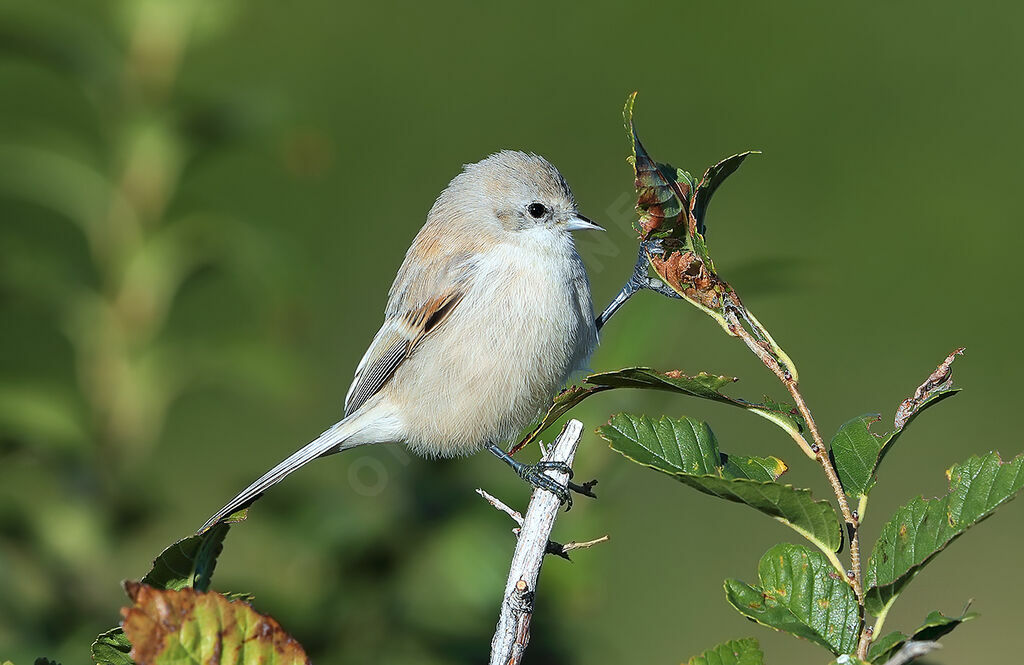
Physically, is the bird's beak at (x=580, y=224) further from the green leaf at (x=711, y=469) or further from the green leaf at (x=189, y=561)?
the green leaf at (x=189, y=561)

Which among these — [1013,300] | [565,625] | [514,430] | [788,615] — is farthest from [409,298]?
[1013,300]

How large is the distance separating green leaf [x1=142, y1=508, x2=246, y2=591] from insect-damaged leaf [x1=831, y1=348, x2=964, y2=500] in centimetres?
74

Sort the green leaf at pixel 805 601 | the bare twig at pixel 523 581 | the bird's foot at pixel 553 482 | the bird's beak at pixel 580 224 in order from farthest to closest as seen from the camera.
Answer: the bird's beak at pixel 580 224, the bird's foot at pixel 553 482, the bare twig at pixel 523 581, the green leaf at pixel 805 601

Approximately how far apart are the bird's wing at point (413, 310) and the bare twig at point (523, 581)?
1.43 metres

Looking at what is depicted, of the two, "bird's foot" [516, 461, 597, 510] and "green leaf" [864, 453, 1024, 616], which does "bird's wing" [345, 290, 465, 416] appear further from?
"green leaf" [864, 453, 1024, 616]

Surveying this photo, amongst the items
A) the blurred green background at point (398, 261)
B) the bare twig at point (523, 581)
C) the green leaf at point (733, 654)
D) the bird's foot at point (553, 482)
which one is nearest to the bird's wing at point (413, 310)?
the blurred green background at point (398, 261)

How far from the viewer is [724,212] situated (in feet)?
26.8

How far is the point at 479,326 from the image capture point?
3.12 meters

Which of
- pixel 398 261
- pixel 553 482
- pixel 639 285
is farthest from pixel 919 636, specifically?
pixel 398 261

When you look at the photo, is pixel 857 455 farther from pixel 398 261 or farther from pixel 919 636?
pixel 398 261

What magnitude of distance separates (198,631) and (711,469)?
0.62 m

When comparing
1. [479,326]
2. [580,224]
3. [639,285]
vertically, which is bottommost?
[639,285]

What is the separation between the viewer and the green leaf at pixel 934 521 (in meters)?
1.12

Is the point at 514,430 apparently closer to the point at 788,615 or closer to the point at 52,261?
the point at 52,261
